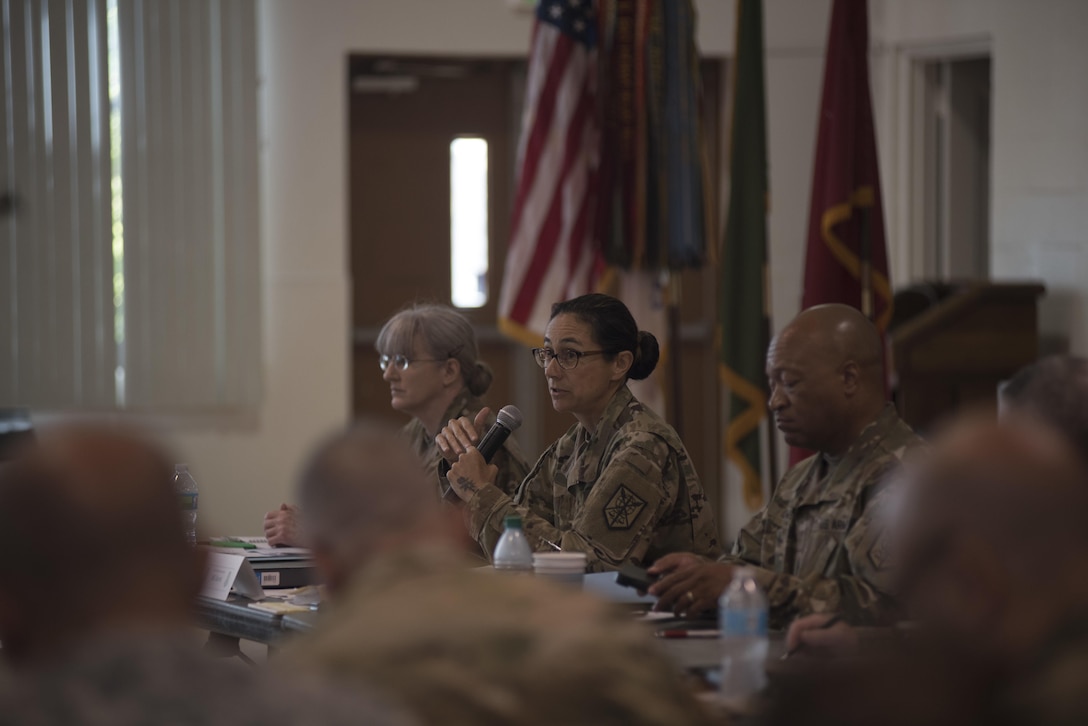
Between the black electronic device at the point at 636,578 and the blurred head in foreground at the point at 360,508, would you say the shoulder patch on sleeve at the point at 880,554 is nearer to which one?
the black electronic device at the point at 636,578

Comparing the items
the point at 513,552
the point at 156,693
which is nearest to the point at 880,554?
the point at 513,552

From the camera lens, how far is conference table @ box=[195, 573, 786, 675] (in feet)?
7.86

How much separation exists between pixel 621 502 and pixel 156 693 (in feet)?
6.66

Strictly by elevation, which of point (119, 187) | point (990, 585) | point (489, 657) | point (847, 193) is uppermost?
point (119, 187)

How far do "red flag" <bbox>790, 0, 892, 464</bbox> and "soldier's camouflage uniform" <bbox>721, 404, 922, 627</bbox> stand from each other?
2.24 metres

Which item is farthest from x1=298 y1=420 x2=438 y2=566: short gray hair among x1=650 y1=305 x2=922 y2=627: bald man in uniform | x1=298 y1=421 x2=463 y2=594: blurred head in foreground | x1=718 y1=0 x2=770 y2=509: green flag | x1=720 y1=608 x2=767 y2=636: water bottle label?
x1=718 y1=0 x2=770 y2=509: green flag

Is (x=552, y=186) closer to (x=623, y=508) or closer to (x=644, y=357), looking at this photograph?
(x=644, y=357)

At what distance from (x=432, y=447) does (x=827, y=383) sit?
1.67m

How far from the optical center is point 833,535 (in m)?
2.88

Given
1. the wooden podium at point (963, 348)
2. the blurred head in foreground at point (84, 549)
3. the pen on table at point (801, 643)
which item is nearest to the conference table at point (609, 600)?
the pen on table at point (801, 643)

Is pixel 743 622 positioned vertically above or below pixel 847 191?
below

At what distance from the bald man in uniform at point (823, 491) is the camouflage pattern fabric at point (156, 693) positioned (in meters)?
1.37

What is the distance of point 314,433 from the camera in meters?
7.54

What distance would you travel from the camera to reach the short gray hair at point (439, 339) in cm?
429
